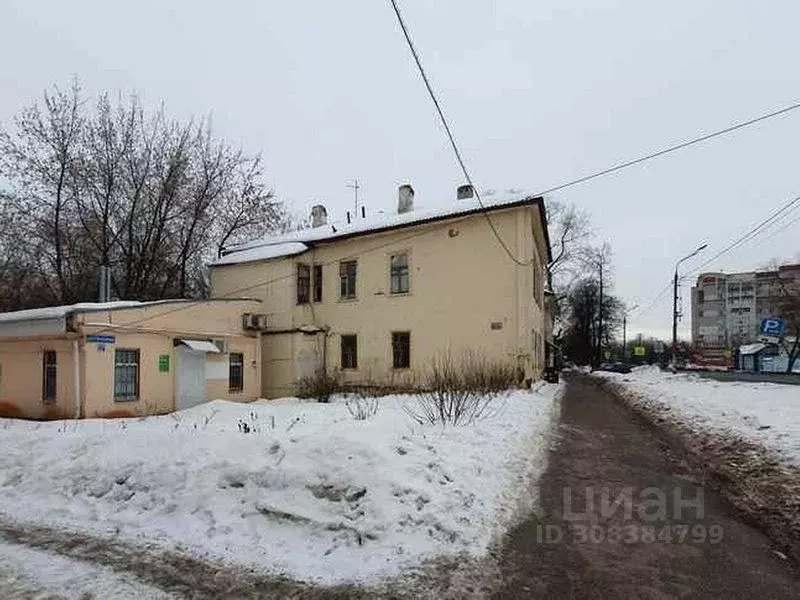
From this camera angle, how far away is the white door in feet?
69.1

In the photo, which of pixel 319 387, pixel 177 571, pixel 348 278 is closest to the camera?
pixel 177 571

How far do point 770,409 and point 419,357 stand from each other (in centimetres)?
1288


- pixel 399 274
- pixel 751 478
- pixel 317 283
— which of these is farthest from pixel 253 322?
pixel 751 478

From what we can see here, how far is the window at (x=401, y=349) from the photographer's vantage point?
81.4 ft

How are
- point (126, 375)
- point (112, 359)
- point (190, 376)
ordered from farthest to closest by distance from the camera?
point (190, 376)
point (126, 375)
point (112, 359)

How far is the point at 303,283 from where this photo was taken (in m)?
27.5

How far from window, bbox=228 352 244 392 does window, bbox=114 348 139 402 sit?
461 cm

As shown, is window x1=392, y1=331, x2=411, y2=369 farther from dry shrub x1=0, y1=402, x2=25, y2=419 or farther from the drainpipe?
dry shrub x1=0, y1=402, x2=25, y2=419

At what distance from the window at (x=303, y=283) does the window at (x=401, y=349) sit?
492 centimetres

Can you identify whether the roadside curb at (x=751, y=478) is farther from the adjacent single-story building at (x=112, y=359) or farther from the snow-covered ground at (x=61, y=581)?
the adjacent single-story building at (x=112, y=359)

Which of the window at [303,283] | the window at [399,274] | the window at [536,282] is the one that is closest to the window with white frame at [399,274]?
the window at [399,274]

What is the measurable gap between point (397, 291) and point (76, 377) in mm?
12480

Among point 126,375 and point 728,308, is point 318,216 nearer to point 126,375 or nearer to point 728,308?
point 126,375

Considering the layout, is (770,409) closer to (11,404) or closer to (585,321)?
(11,404)
